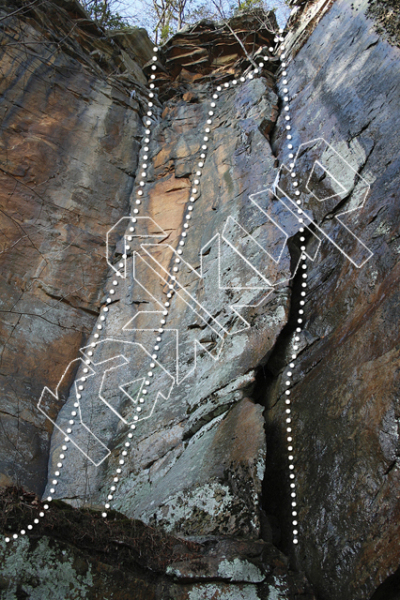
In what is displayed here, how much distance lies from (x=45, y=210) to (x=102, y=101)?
236cm

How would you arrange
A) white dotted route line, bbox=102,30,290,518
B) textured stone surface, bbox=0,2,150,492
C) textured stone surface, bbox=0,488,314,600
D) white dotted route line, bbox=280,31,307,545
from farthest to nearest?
textured stone surface, bbox=0,2,150,492, white dotted route line, bbox=102,30,290,518, white dotted route line, bbox=280,31,307,545, textured stone surface, bbox=0,488,314,600

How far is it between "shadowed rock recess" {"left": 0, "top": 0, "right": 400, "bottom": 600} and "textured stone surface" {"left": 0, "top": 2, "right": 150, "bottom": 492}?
3 centimetres

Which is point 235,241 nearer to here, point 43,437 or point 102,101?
point 43,437

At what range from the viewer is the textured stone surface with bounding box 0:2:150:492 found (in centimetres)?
577

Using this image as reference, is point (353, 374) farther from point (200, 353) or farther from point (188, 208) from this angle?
point (188, 208)

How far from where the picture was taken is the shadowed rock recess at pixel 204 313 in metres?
3.51

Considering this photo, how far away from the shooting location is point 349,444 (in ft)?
12.6

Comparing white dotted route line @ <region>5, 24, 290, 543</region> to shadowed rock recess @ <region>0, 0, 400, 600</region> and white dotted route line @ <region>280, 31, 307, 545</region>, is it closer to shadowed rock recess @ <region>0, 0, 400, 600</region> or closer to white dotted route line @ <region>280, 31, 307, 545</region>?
shadowed rock recess @ <region>0, 0, 400, 600</region>

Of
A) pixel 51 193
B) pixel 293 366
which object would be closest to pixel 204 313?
pixel 293 366

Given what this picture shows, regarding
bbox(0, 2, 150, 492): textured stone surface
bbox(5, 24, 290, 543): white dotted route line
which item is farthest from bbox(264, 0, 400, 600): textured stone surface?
bbox(0, 2, 150, 492): textured stone surface

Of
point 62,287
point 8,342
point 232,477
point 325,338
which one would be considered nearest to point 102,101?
point 62,287

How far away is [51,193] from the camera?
697 cm

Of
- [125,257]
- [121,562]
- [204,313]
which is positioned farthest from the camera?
[125,257]

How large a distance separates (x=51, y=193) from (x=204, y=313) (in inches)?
112
